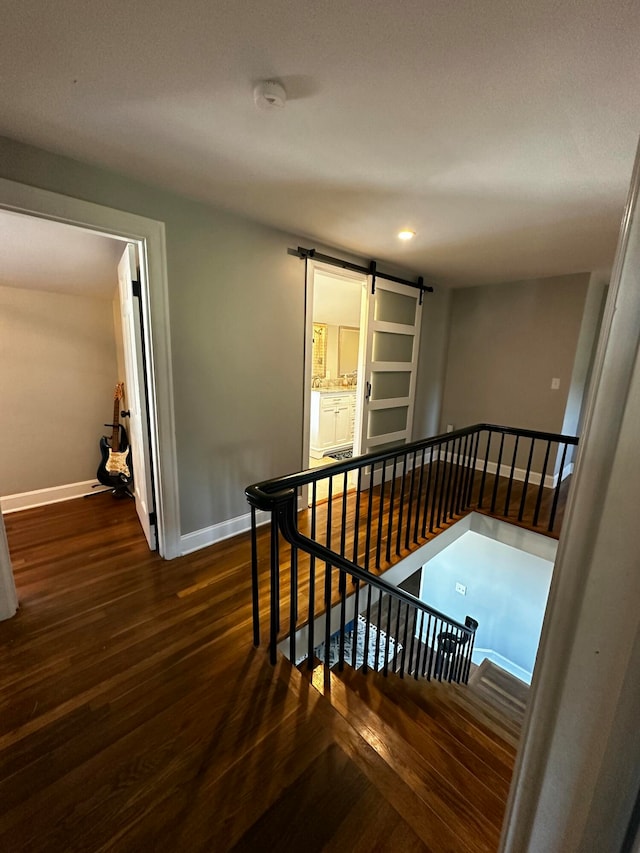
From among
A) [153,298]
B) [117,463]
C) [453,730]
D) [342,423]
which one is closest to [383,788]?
[453,730]

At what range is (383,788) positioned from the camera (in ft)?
3.72

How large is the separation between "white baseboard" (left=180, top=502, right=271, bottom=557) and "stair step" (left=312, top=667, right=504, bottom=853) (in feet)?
4.17

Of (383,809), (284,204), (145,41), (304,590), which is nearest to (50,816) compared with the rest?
(383,809)

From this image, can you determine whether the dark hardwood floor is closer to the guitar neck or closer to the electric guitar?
the electric guitar

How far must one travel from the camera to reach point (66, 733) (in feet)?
4.23

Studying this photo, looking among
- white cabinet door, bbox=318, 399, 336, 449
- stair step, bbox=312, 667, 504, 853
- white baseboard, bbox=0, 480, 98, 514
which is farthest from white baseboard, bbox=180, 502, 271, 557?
white cabinet door, bbox=318, 399, 336, 449

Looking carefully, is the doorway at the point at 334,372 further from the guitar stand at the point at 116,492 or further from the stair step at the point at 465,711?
the guitar stand at the point at 116,492

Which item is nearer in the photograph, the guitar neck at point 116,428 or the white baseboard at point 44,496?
the white baseboard at point 44,496

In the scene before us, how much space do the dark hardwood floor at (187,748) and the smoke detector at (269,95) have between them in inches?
87.2

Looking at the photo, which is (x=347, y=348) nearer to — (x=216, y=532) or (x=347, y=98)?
(x=216, y=532)

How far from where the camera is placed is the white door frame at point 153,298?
64.9 inches

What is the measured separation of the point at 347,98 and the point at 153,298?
4.61 ft

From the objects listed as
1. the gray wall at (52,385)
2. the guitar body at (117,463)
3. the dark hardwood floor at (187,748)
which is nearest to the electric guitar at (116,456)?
the guitar body at (117,463)

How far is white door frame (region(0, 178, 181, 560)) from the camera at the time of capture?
1.65 meters
